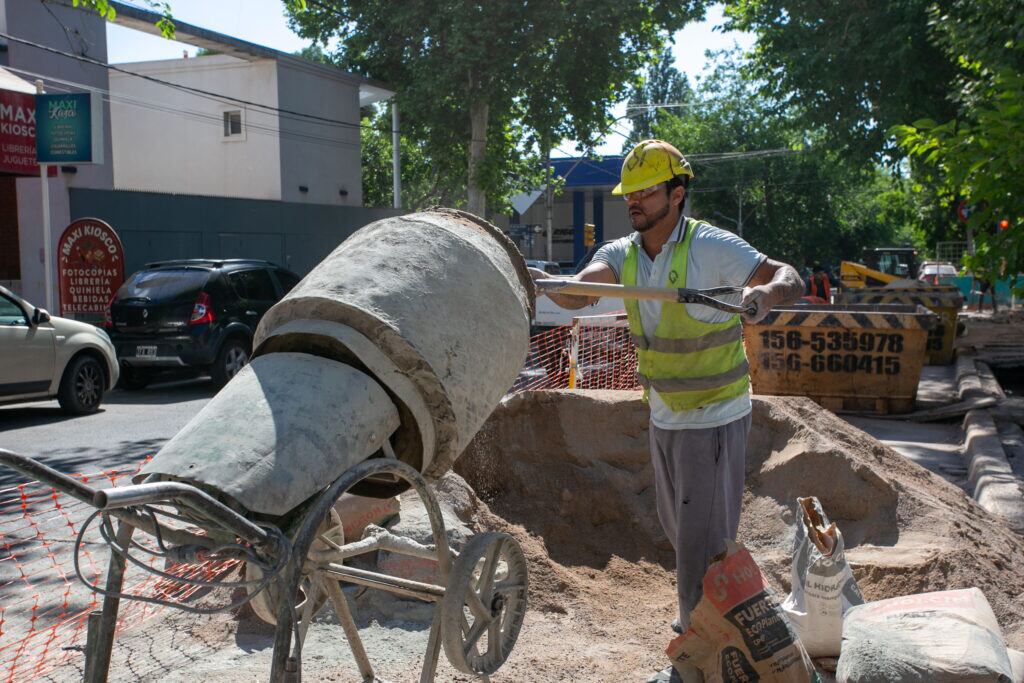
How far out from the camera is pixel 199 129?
28406 mm

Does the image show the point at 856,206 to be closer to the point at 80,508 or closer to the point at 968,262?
the point at 968,262

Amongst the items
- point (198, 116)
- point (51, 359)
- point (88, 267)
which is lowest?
point (51, 359)

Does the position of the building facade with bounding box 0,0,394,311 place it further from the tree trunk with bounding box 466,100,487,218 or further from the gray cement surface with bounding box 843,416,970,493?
the gray cement surface with bounding box 843,416,970,493

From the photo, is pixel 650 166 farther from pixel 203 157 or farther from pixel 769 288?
pixel 203 157

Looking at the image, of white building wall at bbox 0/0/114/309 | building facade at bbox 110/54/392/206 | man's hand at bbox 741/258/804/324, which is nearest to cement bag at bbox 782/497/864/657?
man's hand at bbox 741/258/804/324

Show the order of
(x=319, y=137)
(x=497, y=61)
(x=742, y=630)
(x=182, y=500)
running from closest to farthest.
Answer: (x=182, y=500)
(x=742, y=630)
(x=497, y=61)
(x=319, y=137)

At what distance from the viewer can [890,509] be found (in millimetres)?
A: 5895

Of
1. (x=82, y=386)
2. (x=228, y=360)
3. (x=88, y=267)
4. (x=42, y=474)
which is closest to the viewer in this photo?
(x=42, y=474)

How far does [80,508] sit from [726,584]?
4919 mm

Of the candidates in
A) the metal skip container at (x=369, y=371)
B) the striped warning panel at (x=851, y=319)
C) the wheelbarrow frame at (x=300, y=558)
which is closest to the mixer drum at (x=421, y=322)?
the metal skip container at (x=369, y=371)

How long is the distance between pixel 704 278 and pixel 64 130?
1373cm

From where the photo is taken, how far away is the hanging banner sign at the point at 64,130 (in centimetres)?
1501

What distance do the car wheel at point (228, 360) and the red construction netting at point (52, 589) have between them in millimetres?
6414

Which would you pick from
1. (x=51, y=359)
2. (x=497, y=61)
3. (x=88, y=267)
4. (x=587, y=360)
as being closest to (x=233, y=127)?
(x=497, y=61)
